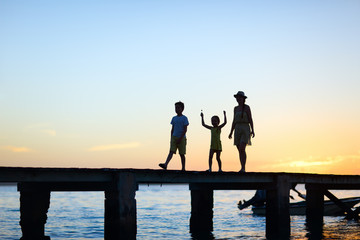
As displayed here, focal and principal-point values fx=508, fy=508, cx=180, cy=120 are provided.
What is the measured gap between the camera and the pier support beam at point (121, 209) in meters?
11.0

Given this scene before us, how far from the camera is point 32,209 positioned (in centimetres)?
1377

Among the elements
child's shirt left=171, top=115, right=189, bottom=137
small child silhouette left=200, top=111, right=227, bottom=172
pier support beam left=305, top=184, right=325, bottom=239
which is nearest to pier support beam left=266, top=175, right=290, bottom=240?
small child silhouette left=200, top=111, right=227, bottom=172

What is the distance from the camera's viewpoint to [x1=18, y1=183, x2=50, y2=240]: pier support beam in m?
13.6

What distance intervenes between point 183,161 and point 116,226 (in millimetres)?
2971

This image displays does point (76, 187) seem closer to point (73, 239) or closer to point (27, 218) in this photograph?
point (27, 218)

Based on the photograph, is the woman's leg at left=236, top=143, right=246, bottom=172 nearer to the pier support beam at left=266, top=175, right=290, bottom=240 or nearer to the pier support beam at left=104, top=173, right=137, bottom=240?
the pier support beam at left=266, top=175, right=290, bottom=240

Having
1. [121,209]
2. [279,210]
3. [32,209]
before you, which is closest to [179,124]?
[121,209]

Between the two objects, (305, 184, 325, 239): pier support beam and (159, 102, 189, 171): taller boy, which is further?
(305, 184, 325, 239): pier support beam

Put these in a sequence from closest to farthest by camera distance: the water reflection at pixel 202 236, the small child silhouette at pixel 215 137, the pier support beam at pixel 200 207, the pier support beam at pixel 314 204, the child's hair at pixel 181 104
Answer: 1. the child's hair at pixel 181 104
2. the small child silhouette at pixel 215 137
3. the water reflection at pixel 202 236
4. the pier support beam at pixel 200 207
5. the pier support beam at pixel 314 204

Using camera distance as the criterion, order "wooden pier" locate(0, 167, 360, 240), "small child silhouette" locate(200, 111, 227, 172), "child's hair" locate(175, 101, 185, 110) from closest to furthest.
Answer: "wooden pier" locate(0, 167, 360, 240)
"child's hair" locate(175, 101, 185, 110)
"small child silhouette" locate(200, 111, 227, 172)

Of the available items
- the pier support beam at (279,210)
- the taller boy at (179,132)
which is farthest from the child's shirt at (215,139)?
the pier support beam at (279,210)

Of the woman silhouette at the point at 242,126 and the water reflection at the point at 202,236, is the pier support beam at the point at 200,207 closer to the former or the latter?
the water reflection at the point at 202,236

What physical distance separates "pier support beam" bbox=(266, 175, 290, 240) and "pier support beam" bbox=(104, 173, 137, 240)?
191 inches

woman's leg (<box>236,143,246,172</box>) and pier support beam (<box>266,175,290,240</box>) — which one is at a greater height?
woman's leg (<box>236,143,246,172</box>)
